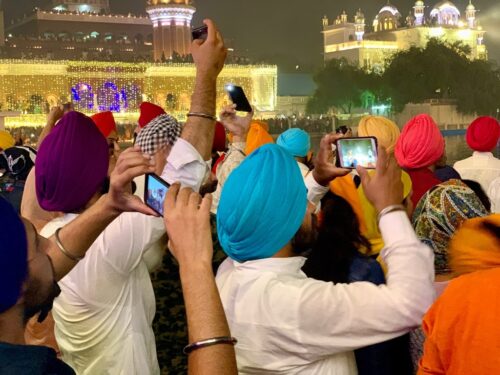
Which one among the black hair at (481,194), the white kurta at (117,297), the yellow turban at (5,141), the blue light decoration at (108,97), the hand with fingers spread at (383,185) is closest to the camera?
the hand with fingers spread at (383,185)

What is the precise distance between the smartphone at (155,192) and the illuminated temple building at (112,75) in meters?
24.2

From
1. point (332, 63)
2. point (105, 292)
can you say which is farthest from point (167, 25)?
point (105, 292)

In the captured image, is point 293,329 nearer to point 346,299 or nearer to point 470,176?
point 346,299

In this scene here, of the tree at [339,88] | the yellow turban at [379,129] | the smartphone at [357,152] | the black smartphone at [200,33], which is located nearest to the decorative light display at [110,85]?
the tree at [339,88]

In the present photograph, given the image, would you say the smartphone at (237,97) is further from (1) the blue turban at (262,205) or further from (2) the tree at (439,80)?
(2) the tree at (439,80)

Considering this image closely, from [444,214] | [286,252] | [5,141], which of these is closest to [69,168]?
[286,252]

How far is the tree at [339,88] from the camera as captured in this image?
141 feet

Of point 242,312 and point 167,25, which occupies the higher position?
point 167,25

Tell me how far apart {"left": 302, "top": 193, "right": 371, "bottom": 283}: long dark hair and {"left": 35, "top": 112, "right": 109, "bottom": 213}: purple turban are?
714 millimetres

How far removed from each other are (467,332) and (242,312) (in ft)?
1.79

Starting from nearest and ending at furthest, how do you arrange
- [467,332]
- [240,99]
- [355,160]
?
[467,332], [355,160], [240,99]

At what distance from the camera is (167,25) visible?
141ft

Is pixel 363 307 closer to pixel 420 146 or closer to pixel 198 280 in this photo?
pixel 198 280

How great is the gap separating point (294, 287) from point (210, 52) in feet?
3.38
